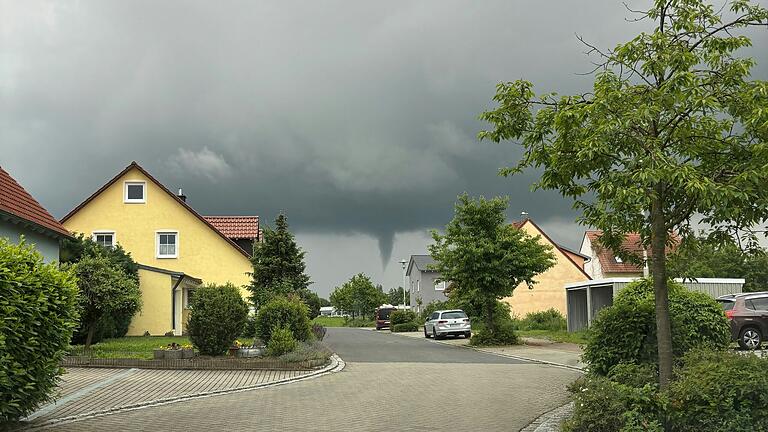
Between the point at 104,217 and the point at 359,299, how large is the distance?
170ft

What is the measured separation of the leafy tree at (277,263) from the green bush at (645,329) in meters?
23.3

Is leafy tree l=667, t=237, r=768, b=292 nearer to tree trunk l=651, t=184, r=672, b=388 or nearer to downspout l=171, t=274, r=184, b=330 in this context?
tree trunk l=651, t=184, r=672, b=388

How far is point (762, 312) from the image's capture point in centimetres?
2195

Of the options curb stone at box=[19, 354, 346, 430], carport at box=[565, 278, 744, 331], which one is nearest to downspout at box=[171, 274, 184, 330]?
curb stone at box=[19, 354, 346, 430]

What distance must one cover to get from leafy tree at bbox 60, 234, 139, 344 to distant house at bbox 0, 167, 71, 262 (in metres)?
2.49

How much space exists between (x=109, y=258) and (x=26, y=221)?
235 inches

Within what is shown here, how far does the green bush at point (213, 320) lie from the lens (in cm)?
1866

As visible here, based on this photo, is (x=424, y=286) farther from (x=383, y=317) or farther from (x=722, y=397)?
(x=722, y=397)

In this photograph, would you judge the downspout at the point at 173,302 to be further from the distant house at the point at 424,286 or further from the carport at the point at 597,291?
the distant house at the point at 424,286

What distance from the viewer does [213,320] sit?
18.6 meters

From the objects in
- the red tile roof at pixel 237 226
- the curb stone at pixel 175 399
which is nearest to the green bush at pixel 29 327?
the curb stone at pixel 175 399

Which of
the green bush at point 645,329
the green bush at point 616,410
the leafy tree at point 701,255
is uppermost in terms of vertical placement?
the leafy tree at point 701,255

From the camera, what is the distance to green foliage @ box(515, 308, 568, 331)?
44000 mm

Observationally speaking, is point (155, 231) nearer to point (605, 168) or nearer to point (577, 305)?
point (577, 305)
